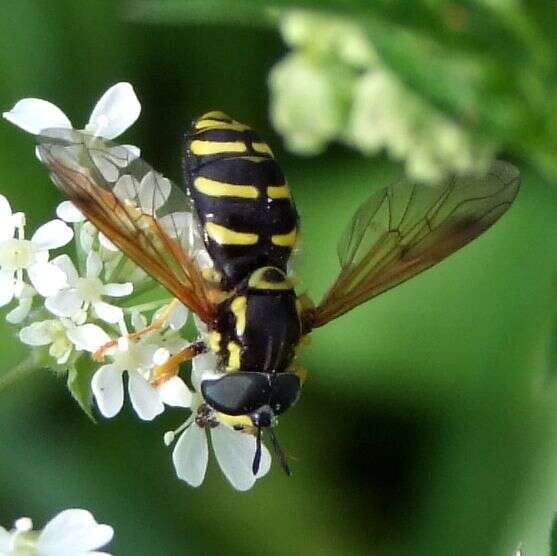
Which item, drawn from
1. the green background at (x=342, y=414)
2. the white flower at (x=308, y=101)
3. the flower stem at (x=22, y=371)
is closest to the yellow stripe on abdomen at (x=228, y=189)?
the flower stem at (x=22, y=371)

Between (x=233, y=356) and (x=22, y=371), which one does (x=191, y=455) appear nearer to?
(x=233, y=356)

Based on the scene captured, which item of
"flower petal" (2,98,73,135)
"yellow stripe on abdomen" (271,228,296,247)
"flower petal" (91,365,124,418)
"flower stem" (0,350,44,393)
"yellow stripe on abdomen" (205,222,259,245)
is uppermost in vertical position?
"flower petal" (2,98,73,135)

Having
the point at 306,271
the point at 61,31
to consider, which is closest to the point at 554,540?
the point at 306,271

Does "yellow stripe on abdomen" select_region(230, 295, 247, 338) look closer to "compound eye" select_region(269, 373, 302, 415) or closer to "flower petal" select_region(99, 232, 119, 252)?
"compound eye" select_region(269, 373, 302, 415)

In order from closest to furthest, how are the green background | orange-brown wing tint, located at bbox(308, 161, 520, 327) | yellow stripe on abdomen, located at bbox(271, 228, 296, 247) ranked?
yellow stripe on abdomen, located at bbox(271, 228, 296, 247) < orange-brown wing tint, located at bbox(308, 161, 520, 327) < the green background

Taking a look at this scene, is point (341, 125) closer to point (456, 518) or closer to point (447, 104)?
point (447, 104)

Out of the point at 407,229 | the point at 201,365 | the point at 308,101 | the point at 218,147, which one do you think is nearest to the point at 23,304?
the point at 201,365

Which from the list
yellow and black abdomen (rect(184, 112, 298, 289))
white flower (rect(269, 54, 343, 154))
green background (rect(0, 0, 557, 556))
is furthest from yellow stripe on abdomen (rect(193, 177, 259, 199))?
green background (rect(0, 0, 557, 556))
